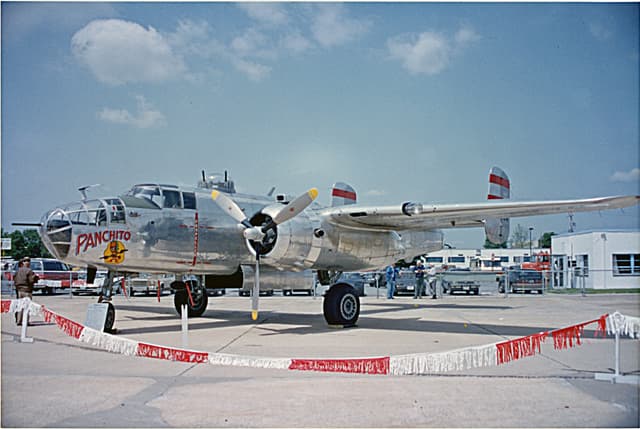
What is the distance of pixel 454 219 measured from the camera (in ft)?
46.6

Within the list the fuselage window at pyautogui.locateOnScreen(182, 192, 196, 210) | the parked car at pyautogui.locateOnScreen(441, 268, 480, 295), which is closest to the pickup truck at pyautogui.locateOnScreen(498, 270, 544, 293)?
the parked car at pyautogui.locateOnScreen(441, 268, 480, 295)

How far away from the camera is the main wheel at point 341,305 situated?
46.0ft

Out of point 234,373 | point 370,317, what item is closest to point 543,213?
point 370,317

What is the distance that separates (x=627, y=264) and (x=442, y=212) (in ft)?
110

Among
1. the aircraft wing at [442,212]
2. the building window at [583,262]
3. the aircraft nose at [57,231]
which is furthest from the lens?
the building window at [583,262]

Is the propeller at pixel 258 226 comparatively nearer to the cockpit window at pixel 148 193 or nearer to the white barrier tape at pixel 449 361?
the cockpit window at pixel 148 193

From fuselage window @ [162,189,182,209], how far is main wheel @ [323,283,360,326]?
432 centimetres

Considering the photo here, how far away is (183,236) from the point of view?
523 inches

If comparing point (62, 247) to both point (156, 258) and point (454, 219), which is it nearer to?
point (156, 258)

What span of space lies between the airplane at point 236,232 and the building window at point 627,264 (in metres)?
30.6

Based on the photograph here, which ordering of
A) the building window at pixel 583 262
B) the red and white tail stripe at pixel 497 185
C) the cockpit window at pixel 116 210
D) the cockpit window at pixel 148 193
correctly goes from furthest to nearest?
1. the building window at pixel 583 262
2. the red and white tail stripe at pixel 497 185
3. the cockpit window at pixel 148 193
4. the cockpit window at pixel 116 210

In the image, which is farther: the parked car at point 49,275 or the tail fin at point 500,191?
the parked car at point 49,275

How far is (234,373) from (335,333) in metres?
5.21

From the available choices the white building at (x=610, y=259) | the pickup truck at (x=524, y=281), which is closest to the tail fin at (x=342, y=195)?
the pickup truck at (x=524, y=281)
